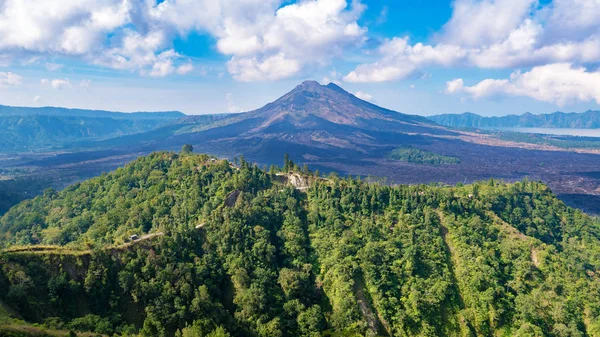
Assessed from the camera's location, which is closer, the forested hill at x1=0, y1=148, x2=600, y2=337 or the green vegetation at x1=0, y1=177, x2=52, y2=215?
the forested hill at x1=0, y1=148, x2=600, y2=337

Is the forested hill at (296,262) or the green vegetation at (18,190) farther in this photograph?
the green vegetation at (18,190)

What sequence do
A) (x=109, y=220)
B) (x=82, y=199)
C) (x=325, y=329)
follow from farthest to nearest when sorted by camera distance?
1. (x=82, y=199)
2. (x=109, y=220)
3. (x=325, y=329)

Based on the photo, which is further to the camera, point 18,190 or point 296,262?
point 18,190

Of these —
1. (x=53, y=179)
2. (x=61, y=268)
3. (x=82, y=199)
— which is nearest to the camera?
(x=61, y=268)

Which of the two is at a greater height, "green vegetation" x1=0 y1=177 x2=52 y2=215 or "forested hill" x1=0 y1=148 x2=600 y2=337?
"forested hill" x1=0 y1=148 x2=600 y2=337

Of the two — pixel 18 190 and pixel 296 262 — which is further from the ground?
pixel 296 262

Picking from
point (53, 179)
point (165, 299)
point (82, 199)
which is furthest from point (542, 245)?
point (53, 179)

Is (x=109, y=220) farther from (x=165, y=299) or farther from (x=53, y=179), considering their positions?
(x=53, y=179)

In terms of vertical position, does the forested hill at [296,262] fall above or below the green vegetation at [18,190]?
above
